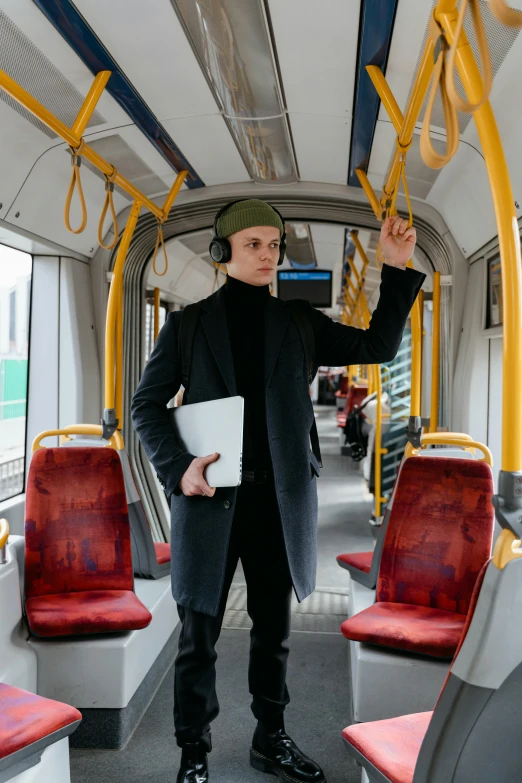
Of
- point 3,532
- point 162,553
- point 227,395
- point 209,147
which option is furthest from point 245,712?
point 209,147

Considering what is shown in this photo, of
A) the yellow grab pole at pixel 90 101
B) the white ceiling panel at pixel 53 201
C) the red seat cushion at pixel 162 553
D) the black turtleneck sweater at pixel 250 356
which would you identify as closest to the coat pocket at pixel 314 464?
the black turtleneck sweater at pixel 250 356

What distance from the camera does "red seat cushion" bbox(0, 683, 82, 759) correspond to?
5.70ft

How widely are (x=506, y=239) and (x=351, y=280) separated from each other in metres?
8.96

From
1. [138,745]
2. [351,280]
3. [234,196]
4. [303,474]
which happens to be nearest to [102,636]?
[138,745]

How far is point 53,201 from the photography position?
3650 mm

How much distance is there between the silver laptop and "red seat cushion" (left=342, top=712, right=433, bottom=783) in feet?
2.30

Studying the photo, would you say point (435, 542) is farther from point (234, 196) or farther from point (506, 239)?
point (234, 196)

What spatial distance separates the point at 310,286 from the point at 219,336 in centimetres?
694

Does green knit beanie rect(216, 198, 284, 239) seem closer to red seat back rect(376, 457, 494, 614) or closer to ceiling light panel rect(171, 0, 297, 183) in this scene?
ceiling light panel rect(171, 0, 297, 183)

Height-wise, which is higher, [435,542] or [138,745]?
[435,542]

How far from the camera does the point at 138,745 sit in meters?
2.75

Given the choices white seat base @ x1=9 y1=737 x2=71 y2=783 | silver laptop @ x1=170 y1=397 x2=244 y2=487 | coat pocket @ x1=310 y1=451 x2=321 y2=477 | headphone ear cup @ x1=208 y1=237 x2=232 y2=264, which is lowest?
white seat base @ x1=9 y1=737 x2=71 y2=783

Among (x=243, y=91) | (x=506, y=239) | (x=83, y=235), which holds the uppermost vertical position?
(x=243, y=91)

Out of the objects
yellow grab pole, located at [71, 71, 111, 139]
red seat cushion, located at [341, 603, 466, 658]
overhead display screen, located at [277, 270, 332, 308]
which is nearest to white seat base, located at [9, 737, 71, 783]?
red seat cushion, located at [341, 603, 466, 658]
